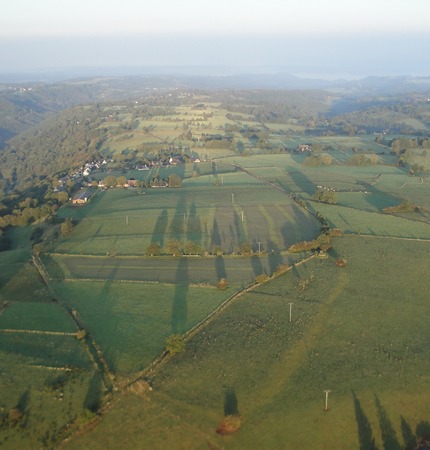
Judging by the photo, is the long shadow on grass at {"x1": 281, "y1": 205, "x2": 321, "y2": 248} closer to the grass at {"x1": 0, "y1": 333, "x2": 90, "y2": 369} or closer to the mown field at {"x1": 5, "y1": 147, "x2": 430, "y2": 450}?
the mown field at {"x1": 5, "y1": 147, "x2": 430, "y2": 450}

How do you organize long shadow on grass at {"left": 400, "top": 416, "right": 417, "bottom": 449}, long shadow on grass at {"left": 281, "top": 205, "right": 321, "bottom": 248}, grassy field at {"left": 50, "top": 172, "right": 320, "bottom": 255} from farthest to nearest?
long shadow on grass at {"left": 281, "top": 205, "right": 321, "bottom": 248} → grassy field at {"left": 50, "top": 172, "right": 320, "bottom": 255} → long shadow on grass at {"left": 400, "top": 416, "right": 417, "bottom": 449}

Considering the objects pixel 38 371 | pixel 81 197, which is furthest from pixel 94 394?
pixel 81 197

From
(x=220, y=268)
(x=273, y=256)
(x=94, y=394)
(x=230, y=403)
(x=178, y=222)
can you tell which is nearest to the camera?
(x=230, y=403)

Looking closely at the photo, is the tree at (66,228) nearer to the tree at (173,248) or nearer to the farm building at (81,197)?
the tree at (173,248)

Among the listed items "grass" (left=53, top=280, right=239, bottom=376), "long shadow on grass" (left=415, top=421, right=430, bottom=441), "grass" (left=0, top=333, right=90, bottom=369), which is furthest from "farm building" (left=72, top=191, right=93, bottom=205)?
"long shadow on grass" (left=415, top=421, right=430, bottom=441)

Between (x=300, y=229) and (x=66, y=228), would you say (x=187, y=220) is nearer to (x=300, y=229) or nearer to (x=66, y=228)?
(x=300, y=229)

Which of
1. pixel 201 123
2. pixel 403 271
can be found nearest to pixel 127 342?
pixel 403 271

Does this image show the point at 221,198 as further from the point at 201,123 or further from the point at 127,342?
the point at 201,123
